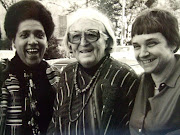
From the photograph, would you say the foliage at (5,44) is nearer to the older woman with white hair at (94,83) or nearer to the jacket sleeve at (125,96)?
the older woman with white hair at (94,83)

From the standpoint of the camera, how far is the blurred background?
220 centimetres

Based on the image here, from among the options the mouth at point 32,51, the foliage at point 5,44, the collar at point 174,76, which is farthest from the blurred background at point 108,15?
the collar at point 174,76

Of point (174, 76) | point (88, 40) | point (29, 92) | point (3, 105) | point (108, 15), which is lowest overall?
point (3, 105)

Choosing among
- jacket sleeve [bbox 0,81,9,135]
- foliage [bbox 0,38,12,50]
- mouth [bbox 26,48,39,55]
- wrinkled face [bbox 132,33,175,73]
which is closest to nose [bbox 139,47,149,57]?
wrinkled face [bbox 132,33,175,73]

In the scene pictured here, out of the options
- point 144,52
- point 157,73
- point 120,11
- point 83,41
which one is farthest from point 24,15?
point 157,73

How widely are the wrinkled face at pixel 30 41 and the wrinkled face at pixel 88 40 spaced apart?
26 centimetres

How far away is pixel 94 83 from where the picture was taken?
2.26 m

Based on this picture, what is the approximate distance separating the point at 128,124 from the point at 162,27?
0.86 meters

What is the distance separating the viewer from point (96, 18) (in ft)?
7.16

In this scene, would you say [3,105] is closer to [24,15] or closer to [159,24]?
[24,15]

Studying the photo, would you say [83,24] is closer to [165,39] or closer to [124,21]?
[124,21]

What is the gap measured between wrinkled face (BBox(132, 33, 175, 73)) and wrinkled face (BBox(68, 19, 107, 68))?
0.90 feet

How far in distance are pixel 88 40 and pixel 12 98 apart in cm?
87

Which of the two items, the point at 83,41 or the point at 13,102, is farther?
the point at 13,102
